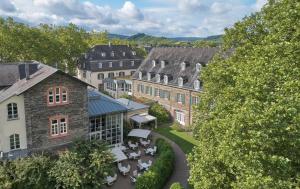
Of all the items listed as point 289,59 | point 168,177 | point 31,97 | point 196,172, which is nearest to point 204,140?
point 196,172

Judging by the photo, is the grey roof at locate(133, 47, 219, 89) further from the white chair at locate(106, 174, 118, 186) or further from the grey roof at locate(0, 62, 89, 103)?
the grey roof at locate(0, 62, 89, 103)

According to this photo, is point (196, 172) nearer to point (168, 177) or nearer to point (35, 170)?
point (168, 177)

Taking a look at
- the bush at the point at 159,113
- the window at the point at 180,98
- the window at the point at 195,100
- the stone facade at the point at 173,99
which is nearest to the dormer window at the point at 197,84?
the stone facade at the point at 173,99

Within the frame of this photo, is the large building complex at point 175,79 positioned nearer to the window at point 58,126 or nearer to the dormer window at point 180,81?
the dormer window at point 180,81

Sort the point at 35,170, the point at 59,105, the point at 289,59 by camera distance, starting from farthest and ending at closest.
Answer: the point at 59,105 → the point at 35,170 → the point at 289,59

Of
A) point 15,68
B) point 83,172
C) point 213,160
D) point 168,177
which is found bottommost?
point 168,177

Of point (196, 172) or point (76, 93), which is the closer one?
point (196, 172)

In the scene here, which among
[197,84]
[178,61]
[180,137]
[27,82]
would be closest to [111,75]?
[178,61]

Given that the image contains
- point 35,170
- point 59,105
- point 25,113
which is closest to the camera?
point 35,170
